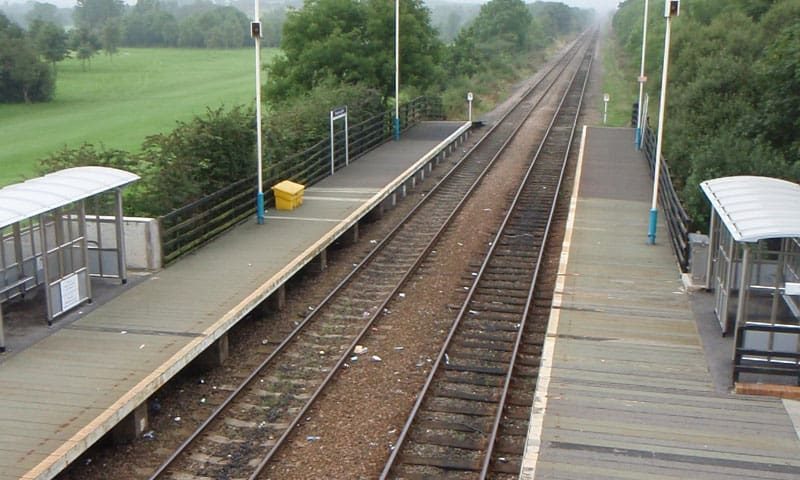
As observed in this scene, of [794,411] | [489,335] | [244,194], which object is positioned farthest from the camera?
[244,194]

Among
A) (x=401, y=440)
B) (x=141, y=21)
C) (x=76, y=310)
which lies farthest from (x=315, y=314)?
(x=141, y=21)

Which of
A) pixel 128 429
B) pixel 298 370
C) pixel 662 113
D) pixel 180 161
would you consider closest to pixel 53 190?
pixel 128 429

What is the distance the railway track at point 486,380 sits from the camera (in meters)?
9.80

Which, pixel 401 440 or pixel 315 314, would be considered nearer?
pixel 401 440

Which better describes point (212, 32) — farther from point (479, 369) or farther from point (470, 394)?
point (470, 394)

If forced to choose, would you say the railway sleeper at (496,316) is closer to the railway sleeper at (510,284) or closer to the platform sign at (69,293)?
the railway sleeper at (510,284)

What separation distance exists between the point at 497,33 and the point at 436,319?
272 feet

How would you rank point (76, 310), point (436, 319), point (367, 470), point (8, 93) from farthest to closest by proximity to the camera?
point (8, 93) → point (436, 319) → point (76, 310) → point (367, 470)

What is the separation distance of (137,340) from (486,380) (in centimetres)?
467

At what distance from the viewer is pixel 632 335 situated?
480 inches

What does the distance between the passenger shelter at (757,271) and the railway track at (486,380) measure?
2743 millimetres

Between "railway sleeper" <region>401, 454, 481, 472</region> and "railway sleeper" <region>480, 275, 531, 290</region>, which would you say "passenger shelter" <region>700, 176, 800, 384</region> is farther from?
"railway sleeper" <region>480, 275, 531, 290</region>

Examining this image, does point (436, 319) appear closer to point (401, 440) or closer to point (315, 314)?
point (315, 314)

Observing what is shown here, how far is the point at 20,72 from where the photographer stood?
2586 inches
